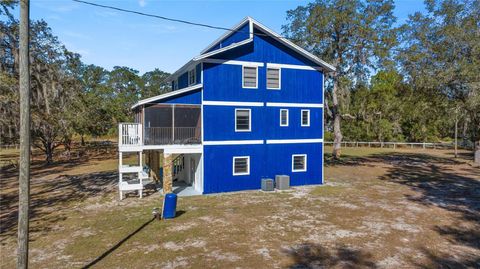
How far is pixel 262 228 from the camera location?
1283 cm

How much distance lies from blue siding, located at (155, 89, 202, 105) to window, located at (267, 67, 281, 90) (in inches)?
187

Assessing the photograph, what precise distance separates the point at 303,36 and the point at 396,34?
8.76 metres

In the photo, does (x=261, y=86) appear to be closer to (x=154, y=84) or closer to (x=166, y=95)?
(x=166, y=95)

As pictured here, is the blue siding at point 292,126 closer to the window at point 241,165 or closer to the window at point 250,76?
the window at point 250,76

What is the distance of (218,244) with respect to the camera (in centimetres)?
1112

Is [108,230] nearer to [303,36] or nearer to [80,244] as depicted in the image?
[80,244]

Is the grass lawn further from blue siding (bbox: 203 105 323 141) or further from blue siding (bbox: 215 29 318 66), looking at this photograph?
blue siding (bbox: 215 29 318 66)

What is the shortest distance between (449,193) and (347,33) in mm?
18140

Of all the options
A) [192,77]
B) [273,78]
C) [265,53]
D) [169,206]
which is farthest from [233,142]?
[169,206]

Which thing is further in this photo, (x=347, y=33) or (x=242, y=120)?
(x=347, y=33)

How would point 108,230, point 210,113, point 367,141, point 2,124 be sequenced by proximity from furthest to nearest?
point 367,141 → point 210,113 → point 2,124 → point 108,230

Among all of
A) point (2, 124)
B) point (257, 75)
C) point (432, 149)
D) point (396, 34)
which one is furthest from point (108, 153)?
point (432, 149)

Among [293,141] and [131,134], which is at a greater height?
[131,134]

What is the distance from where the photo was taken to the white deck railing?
1789 cm
